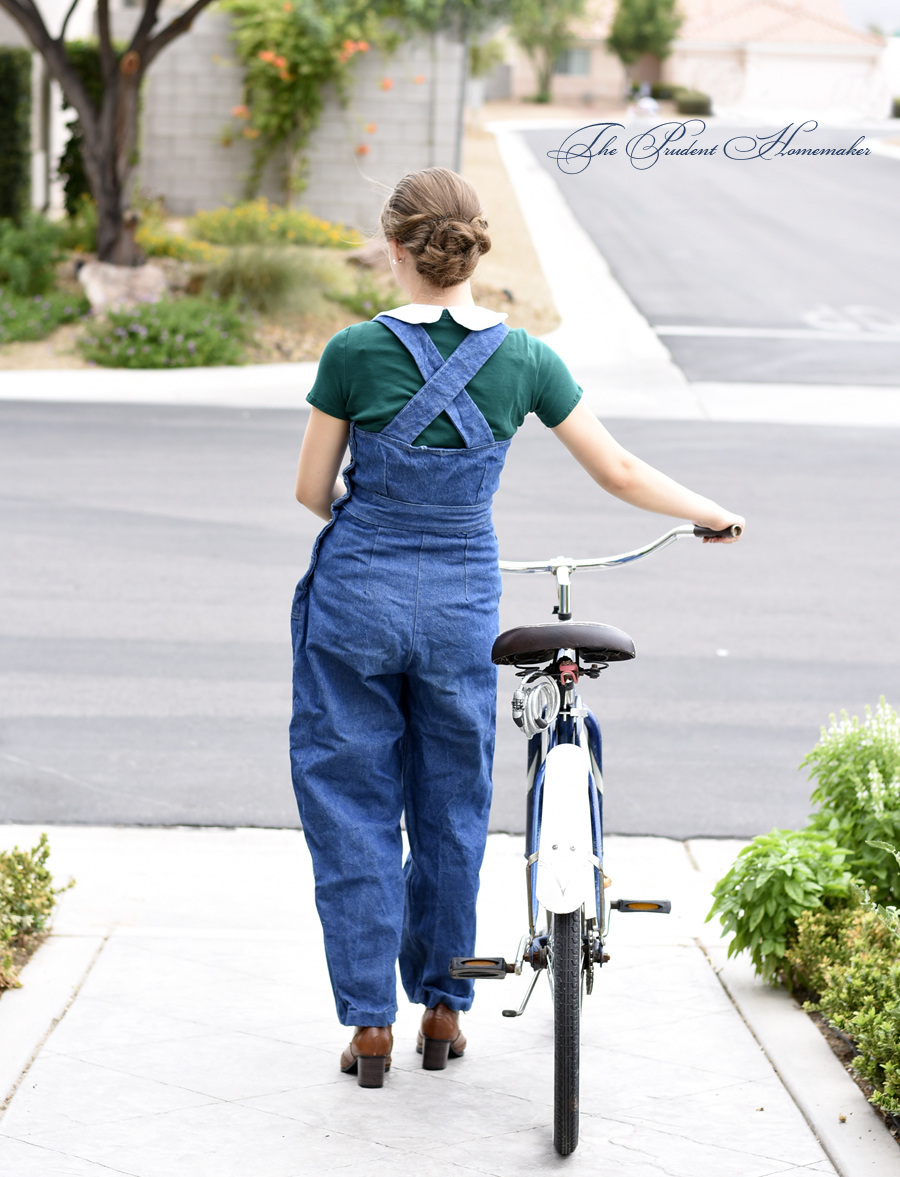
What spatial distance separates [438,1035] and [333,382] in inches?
60.5

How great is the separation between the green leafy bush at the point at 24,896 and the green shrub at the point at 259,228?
43.9 feet

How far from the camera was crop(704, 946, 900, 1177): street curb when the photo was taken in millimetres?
2979

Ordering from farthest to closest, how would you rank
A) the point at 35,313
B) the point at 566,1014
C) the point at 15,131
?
the point at 15,131
the point at 35,313
the point at 566,1014

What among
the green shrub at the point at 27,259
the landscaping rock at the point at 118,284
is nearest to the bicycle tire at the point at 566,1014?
the landscaping rock at the point at 118,284

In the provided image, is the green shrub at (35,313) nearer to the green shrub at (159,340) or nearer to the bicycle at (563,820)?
the green shrub at (159,340)

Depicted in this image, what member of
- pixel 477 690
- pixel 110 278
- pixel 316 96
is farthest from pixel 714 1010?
pixel 316 96

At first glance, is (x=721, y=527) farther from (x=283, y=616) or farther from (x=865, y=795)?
(x=283, y=616)

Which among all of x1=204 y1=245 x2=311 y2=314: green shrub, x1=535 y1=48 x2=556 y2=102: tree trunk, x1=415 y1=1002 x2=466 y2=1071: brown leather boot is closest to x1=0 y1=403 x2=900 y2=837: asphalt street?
x1=415 y1=1002 x2=466 y2=1071: brown leather boot

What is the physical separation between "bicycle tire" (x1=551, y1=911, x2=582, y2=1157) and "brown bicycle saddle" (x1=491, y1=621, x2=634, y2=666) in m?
0.56

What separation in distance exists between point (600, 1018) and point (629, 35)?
81.8 m

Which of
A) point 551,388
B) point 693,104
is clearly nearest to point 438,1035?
point 551,388

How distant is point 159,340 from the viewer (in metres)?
14.7

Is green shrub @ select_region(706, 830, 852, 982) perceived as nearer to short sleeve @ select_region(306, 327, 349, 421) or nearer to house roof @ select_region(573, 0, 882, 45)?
short sleeve @ select_region(306, 327, 349, 421)

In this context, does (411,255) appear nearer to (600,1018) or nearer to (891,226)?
(600,1018)
